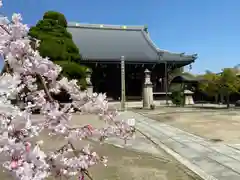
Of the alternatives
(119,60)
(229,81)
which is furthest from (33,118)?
(119,60)

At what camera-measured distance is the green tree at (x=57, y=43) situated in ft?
53.7

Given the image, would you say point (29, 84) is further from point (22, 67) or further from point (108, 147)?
point (108, 147)

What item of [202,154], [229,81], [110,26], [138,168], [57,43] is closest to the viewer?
[138,168]

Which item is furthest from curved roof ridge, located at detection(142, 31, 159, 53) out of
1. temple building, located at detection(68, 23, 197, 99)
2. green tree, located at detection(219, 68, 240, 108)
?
green tree, located at detection(219, 68, 240, 108)

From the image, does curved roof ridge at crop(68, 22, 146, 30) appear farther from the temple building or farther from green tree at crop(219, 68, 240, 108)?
green tree at crop(219, 68, 240, 108)

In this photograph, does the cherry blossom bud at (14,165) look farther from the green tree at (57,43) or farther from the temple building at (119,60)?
the temple building at (119,60)

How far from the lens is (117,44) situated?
3008 cm

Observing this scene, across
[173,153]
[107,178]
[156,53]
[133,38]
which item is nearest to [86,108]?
[107,178]

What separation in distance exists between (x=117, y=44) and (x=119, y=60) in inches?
227

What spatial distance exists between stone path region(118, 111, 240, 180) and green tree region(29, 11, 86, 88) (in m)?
8.54

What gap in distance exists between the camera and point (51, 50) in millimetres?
16438

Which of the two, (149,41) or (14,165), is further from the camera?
(149,41)

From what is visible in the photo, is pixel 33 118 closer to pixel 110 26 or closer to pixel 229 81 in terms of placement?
pixel 229 81

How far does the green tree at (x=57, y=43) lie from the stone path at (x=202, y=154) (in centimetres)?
854
